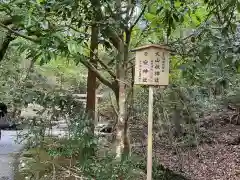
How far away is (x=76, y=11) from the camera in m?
3.23

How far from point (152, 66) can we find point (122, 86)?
60 cm

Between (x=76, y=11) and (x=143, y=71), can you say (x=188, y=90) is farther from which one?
(x=76, y=11)

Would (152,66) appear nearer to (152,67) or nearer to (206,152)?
(152,67)

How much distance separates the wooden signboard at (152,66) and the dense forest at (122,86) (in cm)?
21

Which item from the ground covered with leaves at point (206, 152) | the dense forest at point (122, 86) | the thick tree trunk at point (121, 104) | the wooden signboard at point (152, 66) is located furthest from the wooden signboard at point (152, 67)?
the ground covered with leaves at point (206, 152)

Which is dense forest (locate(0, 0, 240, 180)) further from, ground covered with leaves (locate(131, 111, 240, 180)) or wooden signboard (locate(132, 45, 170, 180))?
wooden signboard (locate(132, 45, 170, 180))

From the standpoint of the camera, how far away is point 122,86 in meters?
4.09

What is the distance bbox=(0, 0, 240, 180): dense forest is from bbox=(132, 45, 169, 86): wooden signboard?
206 millimetres

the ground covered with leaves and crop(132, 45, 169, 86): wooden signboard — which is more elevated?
crop(132, 45, 169, 86): wooden signboard

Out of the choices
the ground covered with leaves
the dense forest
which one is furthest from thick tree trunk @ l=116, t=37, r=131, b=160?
the ground covered with leaves

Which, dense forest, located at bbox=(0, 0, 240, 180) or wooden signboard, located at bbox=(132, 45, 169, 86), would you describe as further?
wooden signboard, located at bbox=(132, 45, 169, 86)

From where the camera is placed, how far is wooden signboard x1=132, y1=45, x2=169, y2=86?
3.56 m

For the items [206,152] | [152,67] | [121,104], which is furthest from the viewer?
[206,152]

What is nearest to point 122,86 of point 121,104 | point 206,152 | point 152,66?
point 121,104
